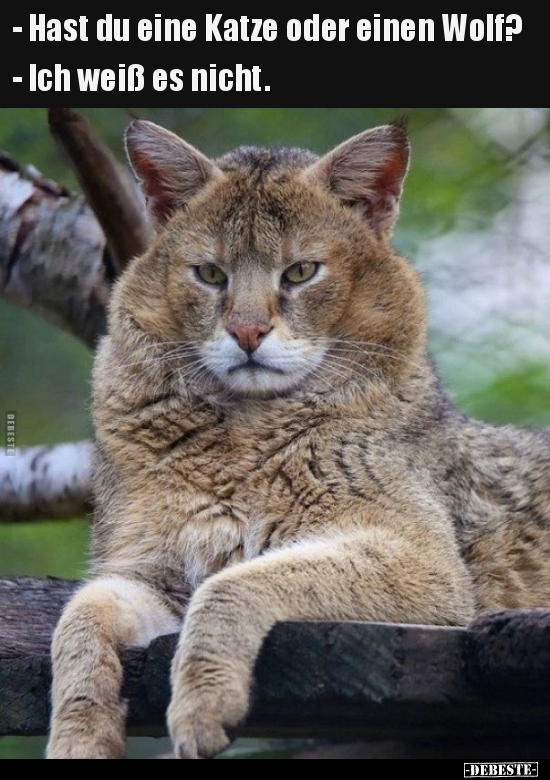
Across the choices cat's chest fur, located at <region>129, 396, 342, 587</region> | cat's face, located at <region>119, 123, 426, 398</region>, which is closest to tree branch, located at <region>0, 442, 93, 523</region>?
cat's face, located at <region>119, 123, 426, 398</region>

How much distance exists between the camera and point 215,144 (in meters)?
9.17

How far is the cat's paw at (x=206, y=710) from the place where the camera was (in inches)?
134

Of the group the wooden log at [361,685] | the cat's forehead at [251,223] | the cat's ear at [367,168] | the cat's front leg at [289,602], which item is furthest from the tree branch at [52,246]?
the wooden log at [361,685]

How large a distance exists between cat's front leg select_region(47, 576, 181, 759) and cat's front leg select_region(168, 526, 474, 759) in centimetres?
34

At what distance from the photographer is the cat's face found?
455 centimetres

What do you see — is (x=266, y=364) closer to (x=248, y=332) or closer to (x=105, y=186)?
(x=248, y=332)

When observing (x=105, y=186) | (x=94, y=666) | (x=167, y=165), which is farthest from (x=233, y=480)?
(x=105, y=186)

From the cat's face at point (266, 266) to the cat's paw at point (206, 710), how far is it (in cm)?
133

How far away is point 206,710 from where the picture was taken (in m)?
3.44

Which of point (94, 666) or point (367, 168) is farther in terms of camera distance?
point (367, 168)

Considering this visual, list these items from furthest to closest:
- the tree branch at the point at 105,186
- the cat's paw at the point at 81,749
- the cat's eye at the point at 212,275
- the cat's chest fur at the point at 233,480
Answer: the tree branch at the point at 105,186
the cat's eye at the point at 212,275
the cat's chest fur at the point at 233,480
the cat's paw at the point at 81,749

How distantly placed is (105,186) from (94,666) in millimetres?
3479

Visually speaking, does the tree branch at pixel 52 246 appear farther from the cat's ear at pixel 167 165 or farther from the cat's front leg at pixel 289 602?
the cat's front leg at pixel 289 602
